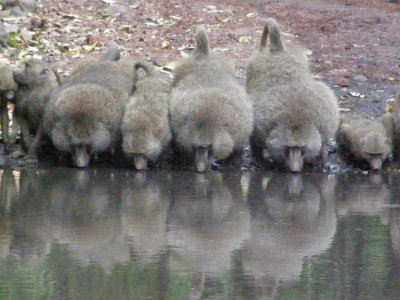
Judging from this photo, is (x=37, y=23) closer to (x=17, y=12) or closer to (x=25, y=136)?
(x=17, y=12)

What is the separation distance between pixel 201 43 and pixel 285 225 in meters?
4.32

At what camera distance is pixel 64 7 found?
731 inches

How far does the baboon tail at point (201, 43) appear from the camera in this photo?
39.0ft

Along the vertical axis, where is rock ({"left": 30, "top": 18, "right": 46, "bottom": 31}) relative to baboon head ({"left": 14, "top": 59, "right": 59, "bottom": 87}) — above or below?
below

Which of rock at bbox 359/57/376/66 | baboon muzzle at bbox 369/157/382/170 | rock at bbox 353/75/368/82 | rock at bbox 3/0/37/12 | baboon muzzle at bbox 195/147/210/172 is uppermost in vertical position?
rock at bbox 3/0/37/12

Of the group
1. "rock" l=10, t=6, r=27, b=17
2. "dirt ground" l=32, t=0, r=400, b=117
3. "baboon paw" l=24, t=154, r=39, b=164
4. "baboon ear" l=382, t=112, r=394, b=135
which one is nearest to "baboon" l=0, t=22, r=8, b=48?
"dirt ground" l=32, t=0, r=400, b=117

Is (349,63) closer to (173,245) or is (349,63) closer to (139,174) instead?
(139,174)

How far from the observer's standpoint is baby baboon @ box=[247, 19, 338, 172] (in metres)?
10.8

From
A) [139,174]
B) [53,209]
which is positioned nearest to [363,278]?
[53,209]

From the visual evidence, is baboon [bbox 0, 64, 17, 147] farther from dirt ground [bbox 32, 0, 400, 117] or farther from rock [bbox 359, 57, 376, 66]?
rock [bbox 359, 57, 376, 66]

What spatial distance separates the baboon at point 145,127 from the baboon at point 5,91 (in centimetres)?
147

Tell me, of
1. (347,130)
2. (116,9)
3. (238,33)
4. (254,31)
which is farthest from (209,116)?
(116,9)

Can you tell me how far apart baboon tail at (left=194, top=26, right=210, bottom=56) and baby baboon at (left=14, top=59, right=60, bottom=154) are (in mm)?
1726

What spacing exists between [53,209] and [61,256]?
1754mm
